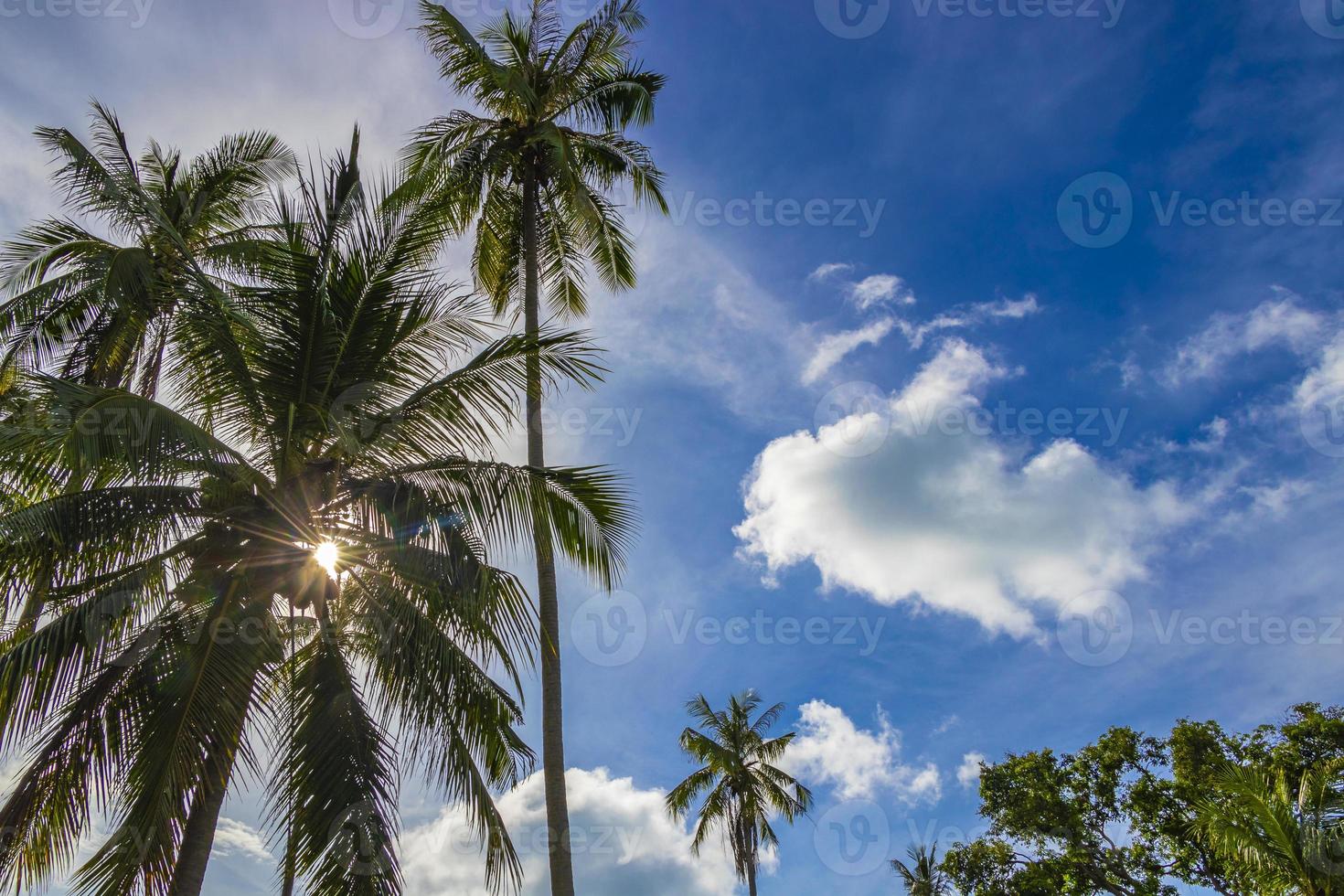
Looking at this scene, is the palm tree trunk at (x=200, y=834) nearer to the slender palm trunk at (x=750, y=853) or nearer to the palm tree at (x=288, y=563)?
the palm tree at (x=288, y=563)

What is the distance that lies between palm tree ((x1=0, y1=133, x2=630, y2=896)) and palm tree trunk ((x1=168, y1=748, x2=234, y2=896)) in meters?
0.02

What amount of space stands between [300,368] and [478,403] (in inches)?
73.6

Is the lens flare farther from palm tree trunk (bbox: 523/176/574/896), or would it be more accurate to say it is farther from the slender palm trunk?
the slender palm trunk

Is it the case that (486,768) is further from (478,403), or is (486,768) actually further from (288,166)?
(288,166)

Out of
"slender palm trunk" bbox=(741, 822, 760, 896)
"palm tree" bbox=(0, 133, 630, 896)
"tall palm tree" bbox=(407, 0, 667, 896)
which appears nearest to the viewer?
"palm tree" bbox=(0, 133, 630, 896)

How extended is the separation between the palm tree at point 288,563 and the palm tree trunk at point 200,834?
0.06 ft

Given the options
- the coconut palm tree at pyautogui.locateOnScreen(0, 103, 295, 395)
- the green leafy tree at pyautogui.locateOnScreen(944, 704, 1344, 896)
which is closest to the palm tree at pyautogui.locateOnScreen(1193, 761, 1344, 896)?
the green leafy tree at pyautogui.locateOnScreen(944, 704, 1344, 896)

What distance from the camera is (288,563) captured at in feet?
26.5

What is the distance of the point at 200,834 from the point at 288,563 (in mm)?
2463

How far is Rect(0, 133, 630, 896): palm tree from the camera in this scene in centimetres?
691

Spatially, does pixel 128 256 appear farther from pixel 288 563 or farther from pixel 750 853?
pixel 750 853

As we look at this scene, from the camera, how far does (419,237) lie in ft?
31.1

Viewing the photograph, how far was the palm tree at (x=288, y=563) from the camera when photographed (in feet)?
22.7

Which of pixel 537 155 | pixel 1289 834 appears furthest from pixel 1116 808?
pixel 537 155
